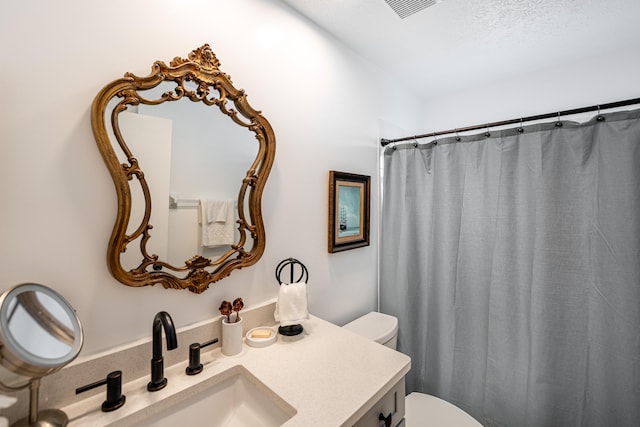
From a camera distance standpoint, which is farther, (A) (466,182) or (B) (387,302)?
(B) (387,302)

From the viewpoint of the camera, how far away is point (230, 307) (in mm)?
1115

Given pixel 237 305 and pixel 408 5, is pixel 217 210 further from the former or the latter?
pixel 408 5

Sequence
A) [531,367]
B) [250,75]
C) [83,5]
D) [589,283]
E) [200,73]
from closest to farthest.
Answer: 1. [83,5]
2. [200,73]
3. [250,75]
4. [589,283]
5. [531,367]

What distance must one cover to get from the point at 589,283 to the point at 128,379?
2.06 metres

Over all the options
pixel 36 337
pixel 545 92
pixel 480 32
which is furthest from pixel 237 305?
pixel 545 92

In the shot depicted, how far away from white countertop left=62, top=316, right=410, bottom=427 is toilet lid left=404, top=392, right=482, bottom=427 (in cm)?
72

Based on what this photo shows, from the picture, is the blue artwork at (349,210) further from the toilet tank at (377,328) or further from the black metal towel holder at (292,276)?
the toilet tank at (377,328)

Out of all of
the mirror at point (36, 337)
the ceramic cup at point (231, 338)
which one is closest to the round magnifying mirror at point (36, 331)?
the mirror at point (36, 337)

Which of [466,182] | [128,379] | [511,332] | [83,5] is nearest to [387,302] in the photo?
[511,332]

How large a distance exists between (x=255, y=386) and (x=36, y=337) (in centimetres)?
63

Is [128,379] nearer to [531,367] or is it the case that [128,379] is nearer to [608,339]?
[531,367]

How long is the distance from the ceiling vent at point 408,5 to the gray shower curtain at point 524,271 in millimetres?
778

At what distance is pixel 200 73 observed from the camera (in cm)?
104

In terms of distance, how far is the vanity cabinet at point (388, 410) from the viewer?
34.5 inches
